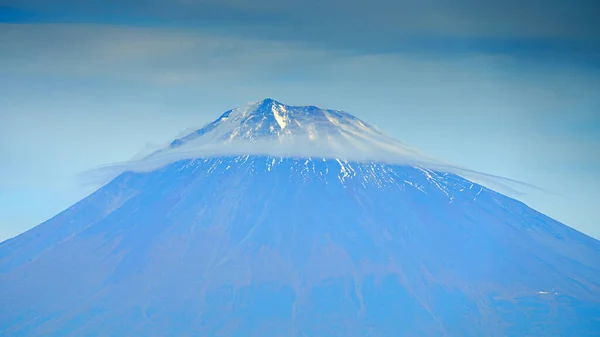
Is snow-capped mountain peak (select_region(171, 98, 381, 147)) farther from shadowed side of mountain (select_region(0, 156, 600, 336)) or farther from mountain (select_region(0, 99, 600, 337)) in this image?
shadowed side of mountain (select_region(0, 156, 600, 336))

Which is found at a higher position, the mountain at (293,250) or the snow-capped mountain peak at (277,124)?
the snow-capped mountain peak at (277,124)

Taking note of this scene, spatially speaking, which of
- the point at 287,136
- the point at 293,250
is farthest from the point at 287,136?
the point at 293,250

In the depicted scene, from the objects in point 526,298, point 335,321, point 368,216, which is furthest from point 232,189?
point 526,298

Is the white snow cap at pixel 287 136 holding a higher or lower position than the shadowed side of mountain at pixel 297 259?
higher

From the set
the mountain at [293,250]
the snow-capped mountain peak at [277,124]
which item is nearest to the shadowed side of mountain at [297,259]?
the mountain at [293,250]

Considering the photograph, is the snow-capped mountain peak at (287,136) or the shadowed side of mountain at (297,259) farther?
the snow-capped mountain peak at (287,136)

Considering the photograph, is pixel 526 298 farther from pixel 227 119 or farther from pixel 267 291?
pixel 227 119

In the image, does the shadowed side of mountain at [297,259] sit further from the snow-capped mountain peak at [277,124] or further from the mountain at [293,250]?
the snow-capped mountain peak at [277,124]

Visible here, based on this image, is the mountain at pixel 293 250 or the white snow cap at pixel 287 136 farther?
the white snow cap at pixel 287 136
